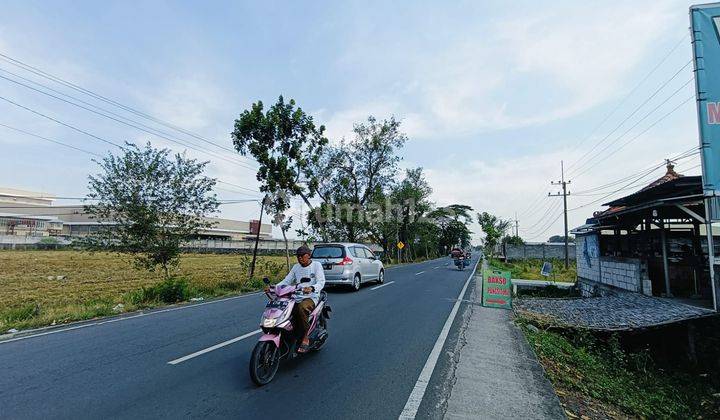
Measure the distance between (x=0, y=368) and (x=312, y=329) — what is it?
4459mm

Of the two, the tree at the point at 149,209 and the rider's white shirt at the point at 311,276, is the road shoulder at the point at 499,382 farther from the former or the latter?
the tree at the point at 149,209

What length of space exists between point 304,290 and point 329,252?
8576mm

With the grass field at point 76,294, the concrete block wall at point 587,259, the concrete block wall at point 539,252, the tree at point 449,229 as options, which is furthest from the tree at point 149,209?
the tree at point 449,229

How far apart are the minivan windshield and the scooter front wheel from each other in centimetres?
888

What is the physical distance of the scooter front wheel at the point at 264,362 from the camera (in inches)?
176

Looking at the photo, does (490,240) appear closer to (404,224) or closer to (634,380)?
(404,224)

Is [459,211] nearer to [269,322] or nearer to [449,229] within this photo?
[449,229]

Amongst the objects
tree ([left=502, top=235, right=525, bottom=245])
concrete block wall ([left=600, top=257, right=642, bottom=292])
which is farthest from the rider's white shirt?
tree ([left=502, top=235, right=525, bottom=245])

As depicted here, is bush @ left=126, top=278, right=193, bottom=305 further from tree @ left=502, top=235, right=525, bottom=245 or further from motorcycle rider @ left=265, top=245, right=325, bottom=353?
tree @ left=502, top=235, right=525, bottom=245

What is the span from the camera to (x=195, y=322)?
8367 millimetres

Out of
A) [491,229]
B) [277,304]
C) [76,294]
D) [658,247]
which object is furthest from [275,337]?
[491,229]

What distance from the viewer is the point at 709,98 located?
27.9 feet

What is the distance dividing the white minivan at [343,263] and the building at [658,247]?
29.1ft

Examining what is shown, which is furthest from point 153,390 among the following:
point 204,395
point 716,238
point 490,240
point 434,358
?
point 490,240
